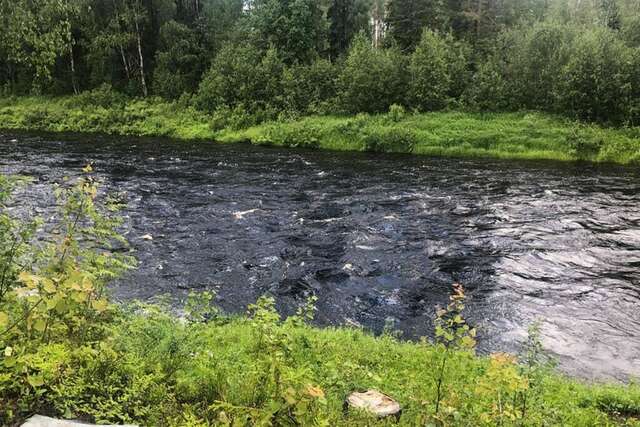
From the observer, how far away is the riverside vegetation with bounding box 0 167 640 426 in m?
5.38

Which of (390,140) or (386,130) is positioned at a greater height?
(386,130)

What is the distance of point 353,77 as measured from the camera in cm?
4038

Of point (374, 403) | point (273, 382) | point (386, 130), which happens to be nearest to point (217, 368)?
point (273, 382)

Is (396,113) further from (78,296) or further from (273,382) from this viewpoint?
(78,296)

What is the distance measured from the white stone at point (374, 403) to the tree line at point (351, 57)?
27633mm

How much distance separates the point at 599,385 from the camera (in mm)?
9227

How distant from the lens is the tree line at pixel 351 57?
3516 centimetres

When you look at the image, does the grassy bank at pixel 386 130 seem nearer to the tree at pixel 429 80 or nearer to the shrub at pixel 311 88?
the tree at pixel 429 80

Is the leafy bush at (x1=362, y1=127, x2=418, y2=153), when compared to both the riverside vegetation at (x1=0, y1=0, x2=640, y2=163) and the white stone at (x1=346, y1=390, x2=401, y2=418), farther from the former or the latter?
the white stone at (x1=346, y1=390, x2=401, y2=418)

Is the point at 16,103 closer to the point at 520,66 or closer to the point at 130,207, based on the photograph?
the point at 130,207

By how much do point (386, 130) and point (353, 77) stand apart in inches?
289

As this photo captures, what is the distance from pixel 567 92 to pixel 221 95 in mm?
27629

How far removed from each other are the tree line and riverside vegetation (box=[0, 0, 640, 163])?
5.5 inches

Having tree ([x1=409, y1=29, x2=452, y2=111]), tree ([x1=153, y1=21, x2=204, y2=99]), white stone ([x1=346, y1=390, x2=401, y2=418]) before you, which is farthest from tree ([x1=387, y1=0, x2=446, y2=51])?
white stone ([x1=346, y1=390, x2=401, y2=418])
